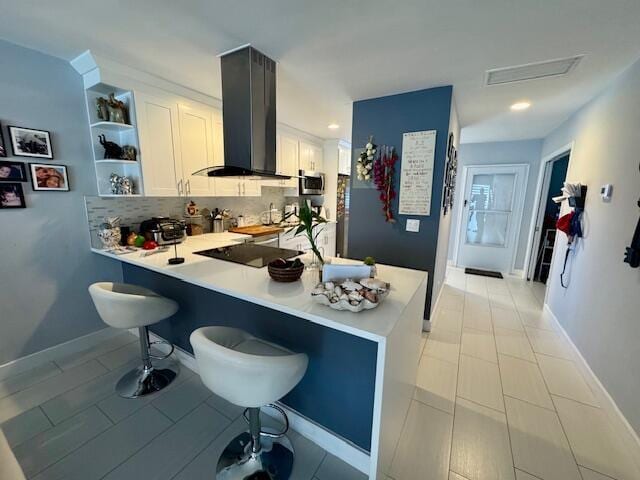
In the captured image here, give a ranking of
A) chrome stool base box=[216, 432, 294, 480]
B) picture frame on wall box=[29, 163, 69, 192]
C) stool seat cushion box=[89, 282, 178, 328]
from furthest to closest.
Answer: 1. picture frame on wall box=[29, 163, 69, 192]
2. stool seat cushion box=[89, 282, 178, 328]
3. chrome stool base box=[216, 432, 294, 480]

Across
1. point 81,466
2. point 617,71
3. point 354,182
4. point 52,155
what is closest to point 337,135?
point 354,182

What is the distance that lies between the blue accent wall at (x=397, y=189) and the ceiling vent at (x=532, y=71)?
359 millimetres

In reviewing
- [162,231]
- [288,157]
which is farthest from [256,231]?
[288,157]

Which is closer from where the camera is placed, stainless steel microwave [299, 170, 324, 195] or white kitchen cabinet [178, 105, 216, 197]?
white kitchen cabinet [178, 105, 216, 197]

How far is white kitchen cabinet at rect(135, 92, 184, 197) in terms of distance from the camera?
7.59 feet

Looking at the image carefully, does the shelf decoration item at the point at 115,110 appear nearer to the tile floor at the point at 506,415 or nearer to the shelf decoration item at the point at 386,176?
the shelf decoration item at the point at 386,176

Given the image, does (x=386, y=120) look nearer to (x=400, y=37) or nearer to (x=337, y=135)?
(x=400, y=37)

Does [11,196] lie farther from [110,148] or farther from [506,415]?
[506,415]

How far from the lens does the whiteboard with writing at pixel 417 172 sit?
101 inches

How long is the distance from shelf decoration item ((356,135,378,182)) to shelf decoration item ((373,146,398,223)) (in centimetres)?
6

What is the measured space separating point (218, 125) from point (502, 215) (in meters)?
5.05

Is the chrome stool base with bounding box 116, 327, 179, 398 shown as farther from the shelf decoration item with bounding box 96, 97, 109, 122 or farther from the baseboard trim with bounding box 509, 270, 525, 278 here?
the baseboard trim with bounding box 509, 270, 525, 278

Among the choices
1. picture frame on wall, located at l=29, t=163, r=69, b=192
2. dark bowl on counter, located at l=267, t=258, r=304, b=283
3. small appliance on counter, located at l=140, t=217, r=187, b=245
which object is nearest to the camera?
dark bowl on counter, located at l=267, t=258, r=304, b=283

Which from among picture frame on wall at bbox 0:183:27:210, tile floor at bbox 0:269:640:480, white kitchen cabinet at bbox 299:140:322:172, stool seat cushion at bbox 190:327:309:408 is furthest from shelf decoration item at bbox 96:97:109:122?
white kitchen cabinet at bbox 299:140:322:172
